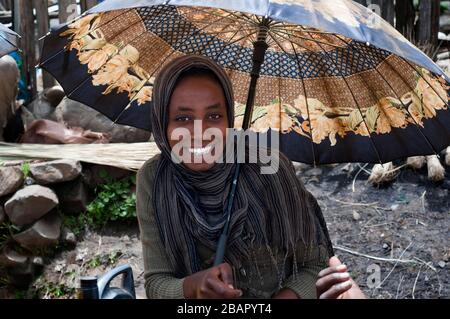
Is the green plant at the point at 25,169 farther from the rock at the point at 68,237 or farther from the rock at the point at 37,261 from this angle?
the rock at the point at 37,261

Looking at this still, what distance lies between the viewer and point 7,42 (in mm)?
2750

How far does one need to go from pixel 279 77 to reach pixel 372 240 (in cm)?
212

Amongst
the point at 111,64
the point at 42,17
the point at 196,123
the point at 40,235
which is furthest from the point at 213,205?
the point at 42,17

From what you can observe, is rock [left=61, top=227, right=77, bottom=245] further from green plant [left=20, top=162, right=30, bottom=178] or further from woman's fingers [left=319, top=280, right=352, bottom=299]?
woman's fingers [left=319, top=280, right=352, bottom=299]

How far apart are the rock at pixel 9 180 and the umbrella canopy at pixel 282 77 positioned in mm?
2164

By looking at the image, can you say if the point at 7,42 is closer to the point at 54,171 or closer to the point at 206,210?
the point at 206,210

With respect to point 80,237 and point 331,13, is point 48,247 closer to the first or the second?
point 80,237

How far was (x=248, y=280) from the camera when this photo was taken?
2.37 meters

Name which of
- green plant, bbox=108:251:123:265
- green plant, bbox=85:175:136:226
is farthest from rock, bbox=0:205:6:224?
green plant, bbox=108:251:123:265

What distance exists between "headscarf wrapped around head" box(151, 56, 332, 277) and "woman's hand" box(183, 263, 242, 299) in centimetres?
18

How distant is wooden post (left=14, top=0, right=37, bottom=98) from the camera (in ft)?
19.1

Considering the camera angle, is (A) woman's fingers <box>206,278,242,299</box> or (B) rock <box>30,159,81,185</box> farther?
(B) rock <box>30,159,81,185</box>

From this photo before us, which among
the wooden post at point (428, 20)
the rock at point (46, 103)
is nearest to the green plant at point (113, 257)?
the rock at point (46, 103)
